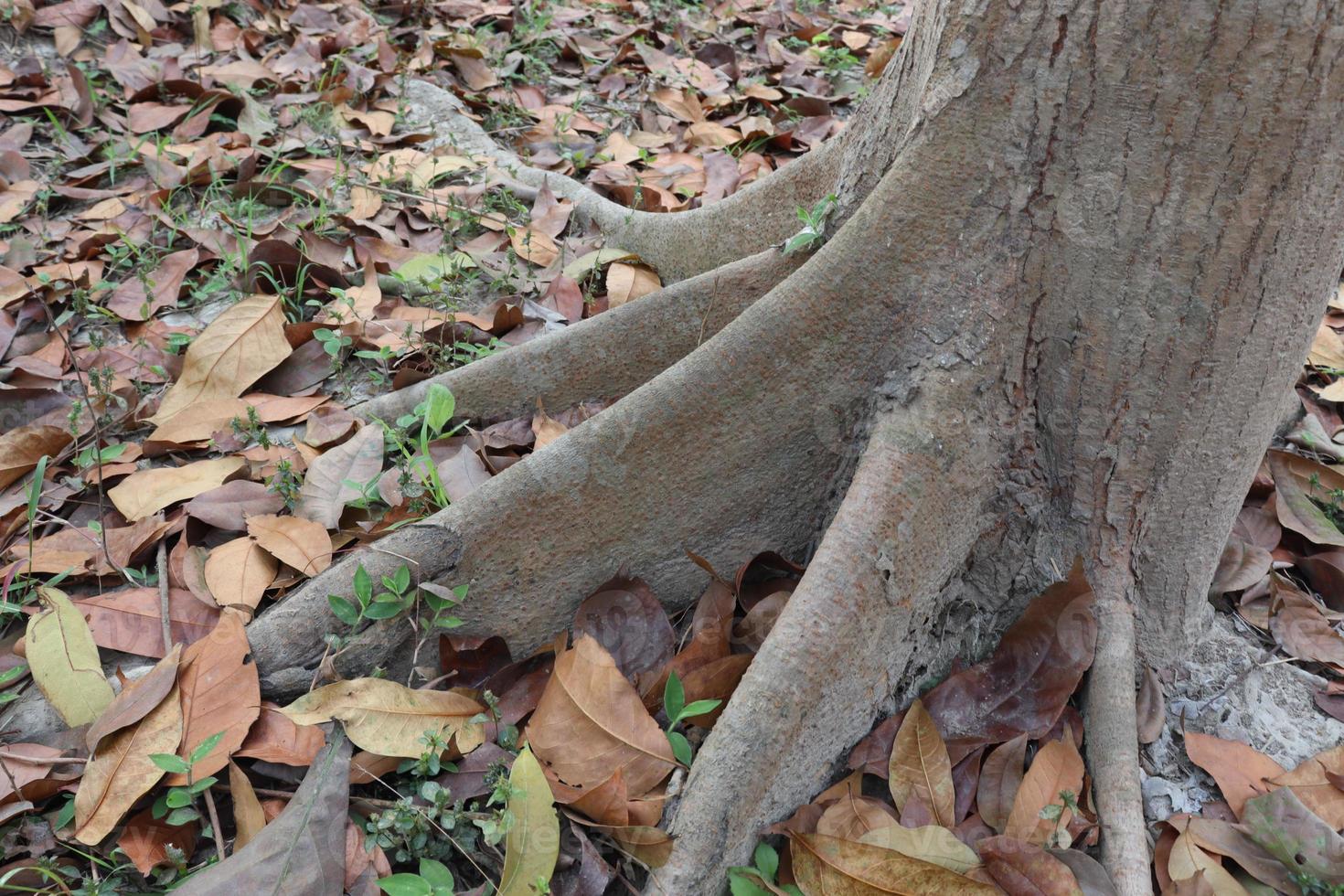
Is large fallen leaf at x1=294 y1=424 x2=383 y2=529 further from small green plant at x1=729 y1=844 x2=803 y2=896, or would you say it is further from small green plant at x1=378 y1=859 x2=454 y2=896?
small green plant at x1=729 y1=844 x2=803 y2=896

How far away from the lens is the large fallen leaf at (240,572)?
6.23 feet

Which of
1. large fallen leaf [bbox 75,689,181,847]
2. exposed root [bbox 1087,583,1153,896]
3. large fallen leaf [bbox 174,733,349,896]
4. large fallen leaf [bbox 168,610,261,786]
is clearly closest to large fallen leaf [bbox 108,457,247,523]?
large fallen leaf [bbox 168,610,261,786]

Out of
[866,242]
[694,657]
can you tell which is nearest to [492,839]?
[694,657]

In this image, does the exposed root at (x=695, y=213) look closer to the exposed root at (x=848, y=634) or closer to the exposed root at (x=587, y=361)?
the exposed root at (x=587, y=361)

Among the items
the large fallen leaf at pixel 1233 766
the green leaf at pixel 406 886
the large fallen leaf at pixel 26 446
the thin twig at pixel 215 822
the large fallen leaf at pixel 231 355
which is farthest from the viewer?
the large fallen leaf at pixel 231 355

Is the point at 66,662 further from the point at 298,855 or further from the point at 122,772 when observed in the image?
the point at 298,855

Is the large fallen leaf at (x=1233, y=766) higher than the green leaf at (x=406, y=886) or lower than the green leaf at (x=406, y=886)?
higher

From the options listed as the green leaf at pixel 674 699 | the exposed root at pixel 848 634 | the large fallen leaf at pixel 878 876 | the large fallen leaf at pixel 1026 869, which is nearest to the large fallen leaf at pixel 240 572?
the green leaf at pixel 674 699

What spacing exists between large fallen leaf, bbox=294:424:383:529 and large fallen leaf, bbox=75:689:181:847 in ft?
1.65

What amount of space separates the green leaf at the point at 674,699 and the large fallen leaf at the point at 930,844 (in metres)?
0.36

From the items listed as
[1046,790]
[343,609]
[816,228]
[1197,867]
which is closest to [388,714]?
[343,609]

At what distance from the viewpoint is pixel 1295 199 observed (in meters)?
1.52

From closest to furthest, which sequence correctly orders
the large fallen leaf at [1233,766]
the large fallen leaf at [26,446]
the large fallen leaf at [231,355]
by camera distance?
the large fallen leaf at [1233,766], the large fallen leaf at [26,446], the large fallen leaf at [231,355]

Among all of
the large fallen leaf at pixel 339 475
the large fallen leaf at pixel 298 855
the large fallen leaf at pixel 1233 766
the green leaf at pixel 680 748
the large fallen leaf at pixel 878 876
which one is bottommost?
the large fallen leaf at pixel 298 855
